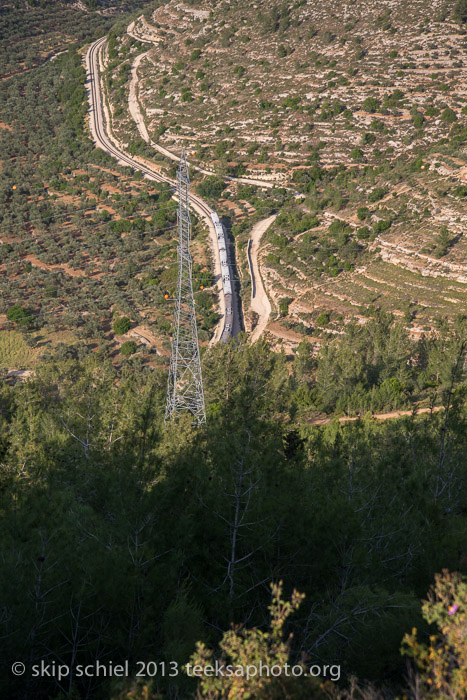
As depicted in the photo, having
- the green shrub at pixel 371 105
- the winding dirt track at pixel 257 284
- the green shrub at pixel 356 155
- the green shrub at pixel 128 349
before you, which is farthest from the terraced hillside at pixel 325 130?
the green shrub at pixel 128 349

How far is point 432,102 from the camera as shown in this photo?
75.8 meters

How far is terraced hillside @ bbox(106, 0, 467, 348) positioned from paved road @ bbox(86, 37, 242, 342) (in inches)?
122

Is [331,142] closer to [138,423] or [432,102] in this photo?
[432,102]

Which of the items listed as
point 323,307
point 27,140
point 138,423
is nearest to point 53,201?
point 27,140

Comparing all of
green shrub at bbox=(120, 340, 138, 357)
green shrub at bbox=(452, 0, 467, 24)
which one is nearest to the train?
green shrub at bbox=(120, 340, 138, 357)

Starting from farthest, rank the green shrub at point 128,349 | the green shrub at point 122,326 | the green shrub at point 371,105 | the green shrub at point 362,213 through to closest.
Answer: the green shrub at point 371,105 < the green shrub at point 362,213 < the green shrub at point 122,326 < the green shrub at point 128,349

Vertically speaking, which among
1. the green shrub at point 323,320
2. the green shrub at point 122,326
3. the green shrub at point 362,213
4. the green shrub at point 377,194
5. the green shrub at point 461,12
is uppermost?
the green shrub at point 461,12

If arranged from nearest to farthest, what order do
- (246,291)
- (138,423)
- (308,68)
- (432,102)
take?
(138,423), (246,291), (432,102), (308,68)

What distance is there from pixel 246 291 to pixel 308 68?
5398cm

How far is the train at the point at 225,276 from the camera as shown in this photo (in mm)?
54250

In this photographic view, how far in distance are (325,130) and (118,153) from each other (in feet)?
119

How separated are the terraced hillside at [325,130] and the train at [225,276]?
2199 mm

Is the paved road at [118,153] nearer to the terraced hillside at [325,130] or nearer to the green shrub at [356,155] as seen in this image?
the terraced hillside at [325,130]

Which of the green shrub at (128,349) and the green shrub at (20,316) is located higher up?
the green shrub at (20,316)
